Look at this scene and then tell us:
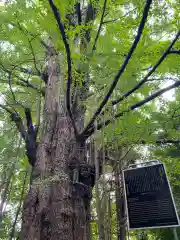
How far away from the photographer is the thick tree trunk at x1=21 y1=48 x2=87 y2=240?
1.85 metres

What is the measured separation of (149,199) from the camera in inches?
65.2

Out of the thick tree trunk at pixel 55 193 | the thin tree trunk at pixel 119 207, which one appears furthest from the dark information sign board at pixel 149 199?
the thick tree trunk at pixel 55 193

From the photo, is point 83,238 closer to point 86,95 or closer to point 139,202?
point 139,202

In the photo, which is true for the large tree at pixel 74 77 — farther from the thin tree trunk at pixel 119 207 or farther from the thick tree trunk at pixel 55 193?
the thin tree trunk at pixel 119 207

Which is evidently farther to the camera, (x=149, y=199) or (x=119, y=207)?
(x=119, y=207)

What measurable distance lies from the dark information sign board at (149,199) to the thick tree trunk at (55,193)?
579mm

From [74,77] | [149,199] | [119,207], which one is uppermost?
[74,77]

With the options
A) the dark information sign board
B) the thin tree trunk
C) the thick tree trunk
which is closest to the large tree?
the thick tree trunk

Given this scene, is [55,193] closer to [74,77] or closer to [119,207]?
[119,207]

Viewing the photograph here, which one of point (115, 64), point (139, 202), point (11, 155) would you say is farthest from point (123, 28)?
point (11, 155)

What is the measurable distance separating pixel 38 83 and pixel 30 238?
7.17 feet

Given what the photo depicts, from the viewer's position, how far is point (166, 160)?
9.52 feet

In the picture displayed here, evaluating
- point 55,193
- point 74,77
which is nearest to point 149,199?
point 55,193

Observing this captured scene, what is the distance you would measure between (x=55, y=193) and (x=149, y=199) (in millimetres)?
911
